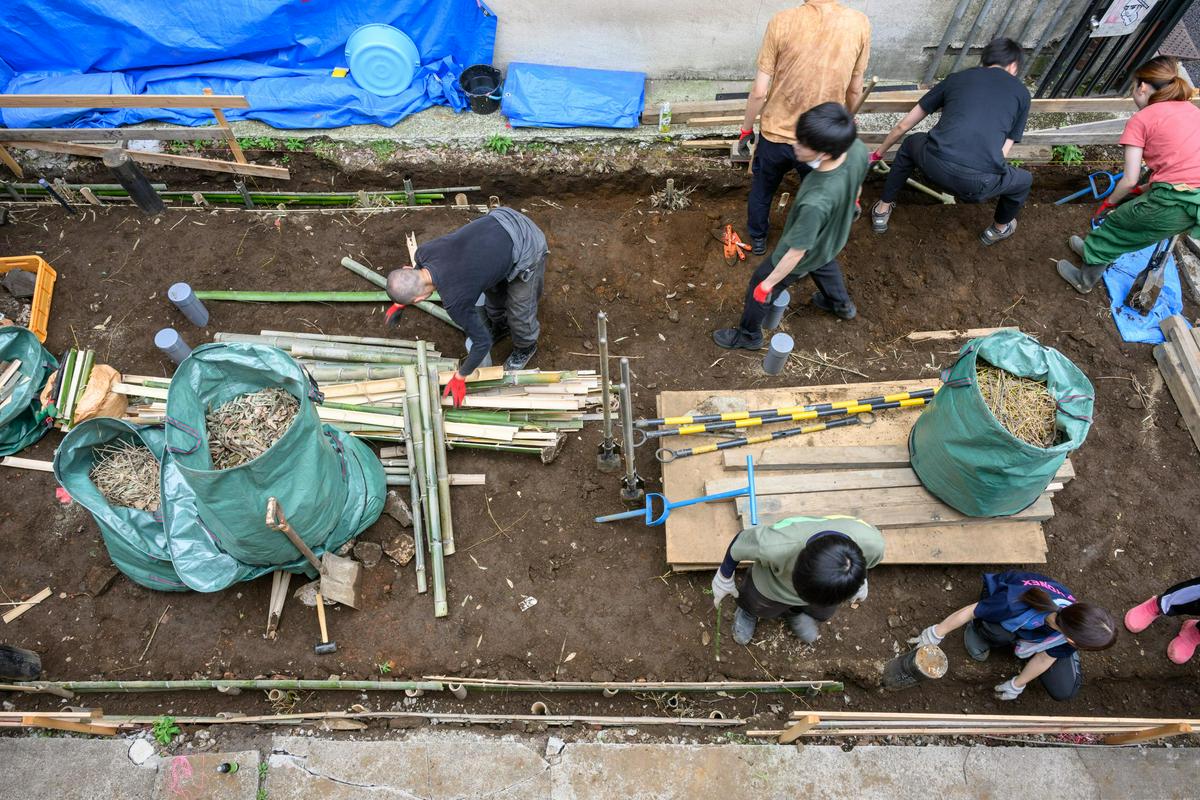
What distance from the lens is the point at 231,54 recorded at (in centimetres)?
734

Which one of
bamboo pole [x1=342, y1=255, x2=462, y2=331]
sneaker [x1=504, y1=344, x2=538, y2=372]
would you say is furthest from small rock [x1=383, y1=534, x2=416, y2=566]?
bamboo pole [x1=342, y1=255, x2=462, y2=331]

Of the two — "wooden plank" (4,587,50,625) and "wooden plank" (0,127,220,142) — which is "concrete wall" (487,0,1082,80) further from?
"wooden plank" (4,587,50,625)

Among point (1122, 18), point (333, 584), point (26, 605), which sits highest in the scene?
point (1122, 18)

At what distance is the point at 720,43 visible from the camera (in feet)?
24.2

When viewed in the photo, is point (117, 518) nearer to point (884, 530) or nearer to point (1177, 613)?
point (884, 530)

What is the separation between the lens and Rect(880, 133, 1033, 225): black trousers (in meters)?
5.89

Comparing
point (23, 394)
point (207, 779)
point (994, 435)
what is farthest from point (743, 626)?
point (23, 394)

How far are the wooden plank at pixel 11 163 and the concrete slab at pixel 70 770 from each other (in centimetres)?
568

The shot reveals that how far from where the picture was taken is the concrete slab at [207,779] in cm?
428

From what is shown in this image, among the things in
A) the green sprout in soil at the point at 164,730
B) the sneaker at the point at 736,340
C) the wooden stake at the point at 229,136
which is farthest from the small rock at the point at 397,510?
the wooden stake at the point at 229,136

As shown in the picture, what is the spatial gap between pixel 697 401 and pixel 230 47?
6028 millimetres

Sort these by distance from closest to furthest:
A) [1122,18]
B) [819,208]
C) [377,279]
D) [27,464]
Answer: [819,208]
[27,464]
[377,279]
[1122,18]

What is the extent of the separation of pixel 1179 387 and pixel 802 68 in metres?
4.10

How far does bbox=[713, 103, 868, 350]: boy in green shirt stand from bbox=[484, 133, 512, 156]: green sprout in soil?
3168 millimetres
